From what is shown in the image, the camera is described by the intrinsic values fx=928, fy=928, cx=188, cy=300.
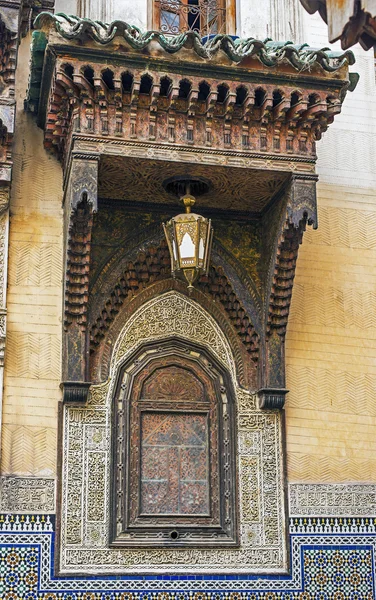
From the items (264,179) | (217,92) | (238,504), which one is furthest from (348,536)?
(217,92)

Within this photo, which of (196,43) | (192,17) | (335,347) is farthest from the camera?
(192,17)

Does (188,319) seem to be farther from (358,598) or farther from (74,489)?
(358,598)

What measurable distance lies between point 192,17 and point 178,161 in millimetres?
1883

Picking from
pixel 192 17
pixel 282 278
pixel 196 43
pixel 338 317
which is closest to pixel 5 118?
pixel 196 43

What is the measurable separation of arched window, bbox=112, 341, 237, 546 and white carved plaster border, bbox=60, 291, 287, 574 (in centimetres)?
8

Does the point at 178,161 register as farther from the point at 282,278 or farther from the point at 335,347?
the point at 335,347

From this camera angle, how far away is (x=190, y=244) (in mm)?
6430

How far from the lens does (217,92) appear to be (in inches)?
246

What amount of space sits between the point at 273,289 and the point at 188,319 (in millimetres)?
698

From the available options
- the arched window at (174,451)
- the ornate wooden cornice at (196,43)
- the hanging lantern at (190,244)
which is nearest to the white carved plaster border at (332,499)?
the arched window at (174,451)

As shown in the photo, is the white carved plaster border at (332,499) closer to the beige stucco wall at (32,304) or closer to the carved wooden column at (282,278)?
the carved wooden column at (282,278)

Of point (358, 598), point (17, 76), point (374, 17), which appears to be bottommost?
point (358, 598)

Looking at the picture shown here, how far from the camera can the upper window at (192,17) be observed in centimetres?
749

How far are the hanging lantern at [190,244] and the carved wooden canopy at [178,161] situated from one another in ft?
1.13
